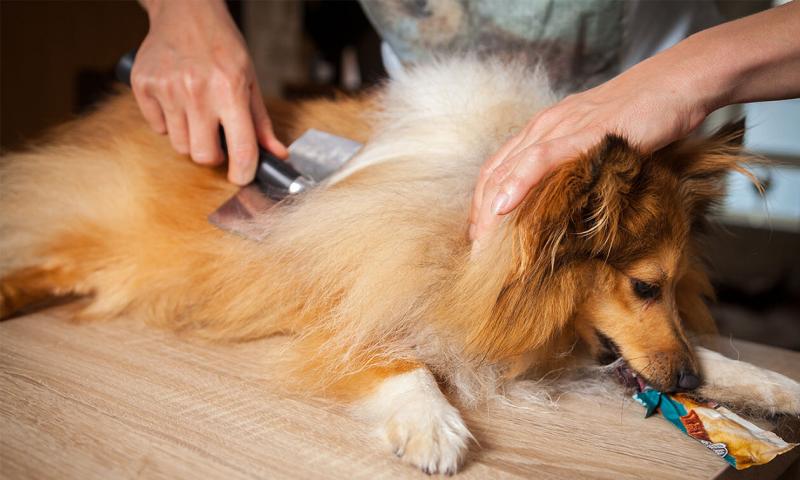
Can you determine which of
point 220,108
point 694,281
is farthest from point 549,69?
point 220,108

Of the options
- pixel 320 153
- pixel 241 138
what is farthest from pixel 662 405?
pixel 241 138

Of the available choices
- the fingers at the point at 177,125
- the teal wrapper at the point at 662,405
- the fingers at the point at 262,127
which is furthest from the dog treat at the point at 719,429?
the fingers at the point at 177,125

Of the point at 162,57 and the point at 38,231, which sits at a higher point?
the point at 162,57

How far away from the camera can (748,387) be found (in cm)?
125

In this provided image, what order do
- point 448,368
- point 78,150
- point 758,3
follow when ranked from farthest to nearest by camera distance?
point 758,3 → point 78,150 → point 448,368

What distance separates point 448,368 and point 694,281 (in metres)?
0.72

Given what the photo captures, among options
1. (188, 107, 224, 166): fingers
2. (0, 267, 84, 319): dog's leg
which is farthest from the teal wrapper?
(0, 267, 84, 319): dog's leg

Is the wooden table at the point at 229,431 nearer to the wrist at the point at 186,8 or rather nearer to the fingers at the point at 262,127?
the fingers at the point at 262,127

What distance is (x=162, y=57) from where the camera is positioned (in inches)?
56.9

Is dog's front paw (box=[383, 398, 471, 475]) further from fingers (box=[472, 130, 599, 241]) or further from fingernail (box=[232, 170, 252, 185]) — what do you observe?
fingernail (box=[232, 170, 252, 185])

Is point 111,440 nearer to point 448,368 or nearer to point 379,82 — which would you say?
point 448,368

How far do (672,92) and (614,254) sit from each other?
30 cm

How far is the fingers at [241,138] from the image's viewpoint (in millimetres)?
1409

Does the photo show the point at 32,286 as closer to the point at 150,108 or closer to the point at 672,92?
the point at 150,108
